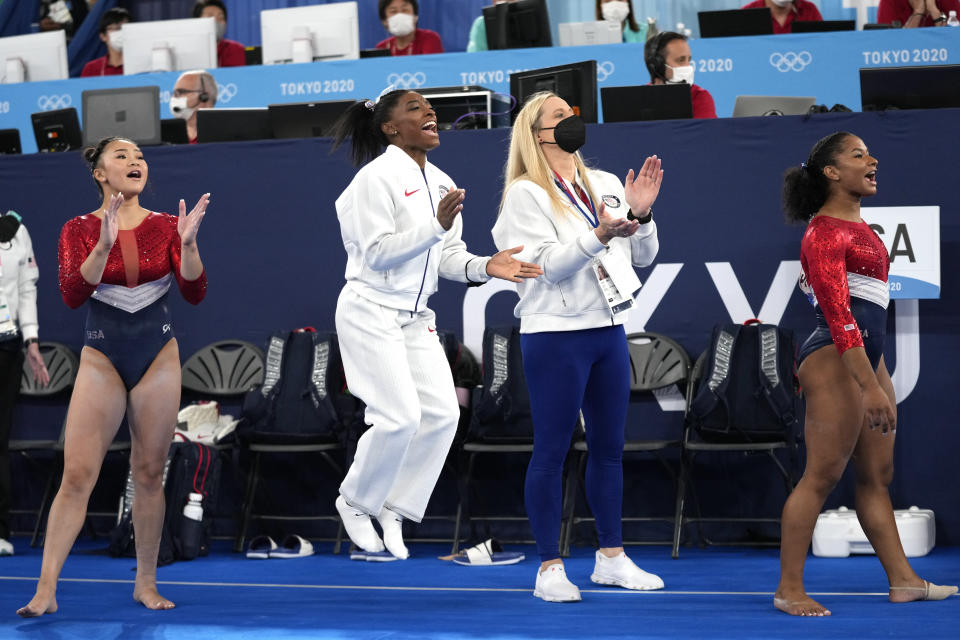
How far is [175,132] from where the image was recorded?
23.3ft

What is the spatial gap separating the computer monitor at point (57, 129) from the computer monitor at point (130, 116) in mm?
107

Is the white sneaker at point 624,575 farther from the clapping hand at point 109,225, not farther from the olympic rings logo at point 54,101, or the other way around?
the olympic rings logo at point 54,101

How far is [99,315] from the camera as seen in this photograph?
409 cm

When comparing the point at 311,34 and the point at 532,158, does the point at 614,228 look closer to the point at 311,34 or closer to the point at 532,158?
the point at 532,158

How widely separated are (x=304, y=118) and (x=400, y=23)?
3.25 metres

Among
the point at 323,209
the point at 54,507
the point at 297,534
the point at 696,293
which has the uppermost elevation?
the point at 323,209

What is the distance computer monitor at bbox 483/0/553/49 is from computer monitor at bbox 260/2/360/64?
1.12 meters

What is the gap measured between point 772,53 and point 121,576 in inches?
223

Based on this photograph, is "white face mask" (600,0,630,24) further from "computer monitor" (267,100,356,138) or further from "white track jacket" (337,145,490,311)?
"white track jacket" (337,145,490,311)

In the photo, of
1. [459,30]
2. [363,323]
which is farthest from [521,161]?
[459,30]

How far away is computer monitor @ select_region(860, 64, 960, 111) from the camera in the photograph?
5.66 m

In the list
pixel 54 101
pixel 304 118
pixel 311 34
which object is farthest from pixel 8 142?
pixel 311 34

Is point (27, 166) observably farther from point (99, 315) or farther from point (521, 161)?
point (521, 161)

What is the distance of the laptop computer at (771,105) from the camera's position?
624cm
